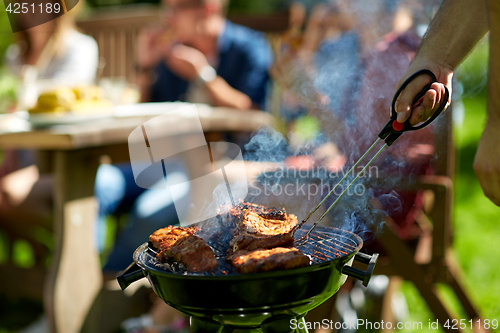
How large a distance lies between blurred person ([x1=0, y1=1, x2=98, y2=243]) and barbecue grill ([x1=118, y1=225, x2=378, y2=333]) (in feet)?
6.46

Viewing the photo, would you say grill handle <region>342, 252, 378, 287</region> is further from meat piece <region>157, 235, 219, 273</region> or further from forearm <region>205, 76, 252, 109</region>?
forearm <region>205, 76, 252, 109</region>

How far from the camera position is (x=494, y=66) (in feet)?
3.27

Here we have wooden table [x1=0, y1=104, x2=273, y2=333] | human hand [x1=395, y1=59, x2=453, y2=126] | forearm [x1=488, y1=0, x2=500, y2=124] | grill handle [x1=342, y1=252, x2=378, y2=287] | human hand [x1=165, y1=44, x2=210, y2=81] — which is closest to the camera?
forearm [x1=488, y1=0, x2=500, y2=124]

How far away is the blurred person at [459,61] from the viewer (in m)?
1.01

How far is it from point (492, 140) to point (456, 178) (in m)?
3.68

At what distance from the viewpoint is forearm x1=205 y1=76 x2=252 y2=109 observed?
3.40m

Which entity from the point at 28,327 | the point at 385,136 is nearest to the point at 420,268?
the point at 385,136

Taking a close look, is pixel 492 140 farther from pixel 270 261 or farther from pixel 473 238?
pixel 473 238

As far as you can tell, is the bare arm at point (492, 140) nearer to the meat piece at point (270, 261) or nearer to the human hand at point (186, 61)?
the meat piece at point (270, 261)

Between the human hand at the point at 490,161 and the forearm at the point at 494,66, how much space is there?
0.02 metres

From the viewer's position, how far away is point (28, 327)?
2.81 meters

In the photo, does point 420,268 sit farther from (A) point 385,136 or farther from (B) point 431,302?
(A) point 385,136

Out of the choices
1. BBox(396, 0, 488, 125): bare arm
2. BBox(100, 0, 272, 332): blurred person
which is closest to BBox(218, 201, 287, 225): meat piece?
BBox(396, 0, 488, 125): bare arm

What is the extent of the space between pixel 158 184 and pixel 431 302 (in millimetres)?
2070
